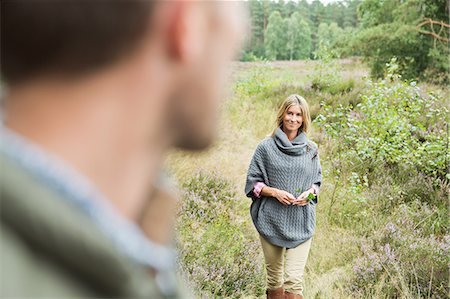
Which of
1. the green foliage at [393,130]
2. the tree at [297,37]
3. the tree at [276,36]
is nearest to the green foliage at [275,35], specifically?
the tree at [276,36]

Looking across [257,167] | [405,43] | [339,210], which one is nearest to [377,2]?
[405,43]

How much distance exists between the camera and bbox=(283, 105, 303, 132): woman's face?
14.3 ft

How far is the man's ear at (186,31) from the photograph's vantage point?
451 mm

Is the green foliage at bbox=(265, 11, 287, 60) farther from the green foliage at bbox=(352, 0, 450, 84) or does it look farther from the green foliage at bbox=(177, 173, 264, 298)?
the green foliage at bbox=(177, 173, 264, 298)

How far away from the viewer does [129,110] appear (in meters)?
0.44

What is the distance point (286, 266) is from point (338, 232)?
6.56ft

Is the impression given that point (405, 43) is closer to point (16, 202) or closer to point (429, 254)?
point (429, 254)

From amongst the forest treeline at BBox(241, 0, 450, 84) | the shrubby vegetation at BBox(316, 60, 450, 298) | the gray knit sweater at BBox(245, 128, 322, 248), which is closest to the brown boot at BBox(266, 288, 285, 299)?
the gray knit sweater at BBox(245, 128, 322, 248)

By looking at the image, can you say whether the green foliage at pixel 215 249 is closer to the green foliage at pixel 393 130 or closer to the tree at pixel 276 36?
the green foliage at pixel 393 130

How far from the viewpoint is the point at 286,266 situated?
14.0 ft

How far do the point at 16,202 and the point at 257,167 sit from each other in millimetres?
3978

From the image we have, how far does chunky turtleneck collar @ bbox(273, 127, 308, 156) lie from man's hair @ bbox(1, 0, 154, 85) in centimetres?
388

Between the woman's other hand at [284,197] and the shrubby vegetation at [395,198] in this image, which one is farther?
A: the shrubby vegetation at [395,198]

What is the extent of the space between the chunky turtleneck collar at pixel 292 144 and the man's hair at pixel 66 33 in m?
3.88
